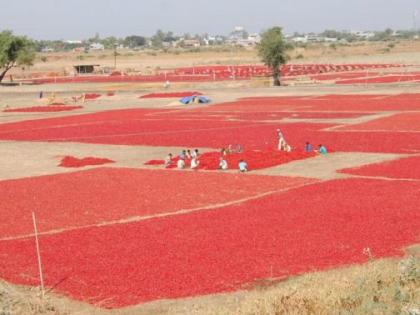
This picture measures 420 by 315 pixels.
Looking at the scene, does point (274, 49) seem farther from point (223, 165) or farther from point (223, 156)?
point (223, 165)

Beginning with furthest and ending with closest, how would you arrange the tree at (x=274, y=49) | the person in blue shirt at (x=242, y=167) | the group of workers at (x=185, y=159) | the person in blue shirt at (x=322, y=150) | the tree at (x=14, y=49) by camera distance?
the tree at (x=14, y=49) < the tree at (x=274, y=49) < the person in blue shirt at (x=322, y=150) < the group of workers at (x=185, y=159) < the person in blue shirt at (x=242, y=167)

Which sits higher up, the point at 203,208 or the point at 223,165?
the point at 203,208

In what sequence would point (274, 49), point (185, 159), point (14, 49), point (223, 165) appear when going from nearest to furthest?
point (223, 165) → point (185, 159) → point (274, 49) → point (14, 49)

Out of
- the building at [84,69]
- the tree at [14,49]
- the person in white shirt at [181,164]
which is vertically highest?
the tree at [14,49]

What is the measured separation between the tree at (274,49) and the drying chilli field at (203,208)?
47.2 metres

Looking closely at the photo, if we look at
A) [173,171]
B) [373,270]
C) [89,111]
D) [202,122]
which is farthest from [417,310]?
[89,111]

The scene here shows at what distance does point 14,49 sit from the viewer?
117 metres

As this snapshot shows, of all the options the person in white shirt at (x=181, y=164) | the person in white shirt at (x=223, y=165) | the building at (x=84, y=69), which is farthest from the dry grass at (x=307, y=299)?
the building at (x=84, y=69)

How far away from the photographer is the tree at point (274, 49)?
331 feet

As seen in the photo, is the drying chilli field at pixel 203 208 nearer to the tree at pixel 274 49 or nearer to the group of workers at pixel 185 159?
the group of workers at pixel 185 159

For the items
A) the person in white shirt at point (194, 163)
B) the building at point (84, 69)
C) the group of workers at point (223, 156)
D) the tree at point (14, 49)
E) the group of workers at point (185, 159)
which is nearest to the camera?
the group of workers at point (223, 156)

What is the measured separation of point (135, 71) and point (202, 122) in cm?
9400

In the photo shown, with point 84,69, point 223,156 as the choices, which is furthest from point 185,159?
point 84,69

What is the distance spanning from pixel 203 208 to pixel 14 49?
96.5 metres
